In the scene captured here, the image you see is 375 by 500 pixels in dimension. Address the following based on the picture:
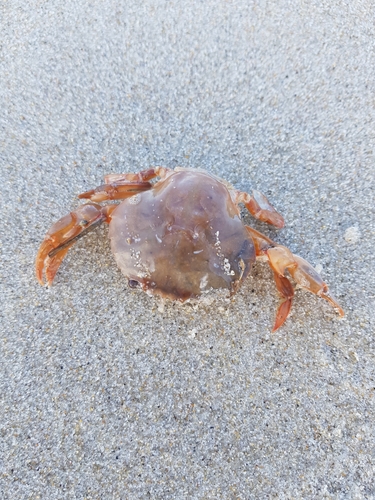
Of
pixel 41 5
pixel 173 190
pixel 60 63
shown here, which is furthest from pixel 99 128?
pixel 41 5

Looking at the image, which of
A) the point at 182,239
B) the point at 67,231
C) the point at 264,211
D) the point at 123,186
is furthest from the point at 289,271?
the point at 67,231

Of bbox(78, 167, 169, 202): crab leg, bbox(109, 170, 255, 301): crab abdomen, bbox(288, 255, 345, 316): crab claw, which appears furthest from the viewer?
bbox(78, 167, 169, 202): crab leg

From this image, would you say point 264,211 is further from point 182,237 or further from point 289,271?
point 182,237

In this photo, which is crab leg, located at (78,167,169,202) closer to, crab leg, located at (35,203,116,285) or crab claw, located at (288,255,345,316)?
crab leg, located at (35,203,116,285)

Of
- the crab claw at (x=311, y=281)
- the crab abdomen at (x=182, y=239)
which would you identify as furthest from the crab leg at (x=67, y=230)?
the crab claw at (x=311, y=281)

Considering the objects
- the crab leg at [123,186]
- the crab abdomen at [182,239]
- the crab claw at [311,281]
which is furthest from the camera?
the crab leg at [123,186]

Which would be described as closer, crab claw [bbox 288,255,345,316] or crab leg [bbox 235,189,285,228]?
crab claw [bbox 288,255,345,316]

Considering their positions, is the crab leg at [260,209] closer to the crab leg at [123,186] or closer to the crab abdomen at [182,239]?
the crab abdomen at [182,239]

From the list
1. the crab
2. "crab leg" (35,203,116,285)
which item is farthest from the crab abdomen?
"crab leg" (35,203,116,285)
